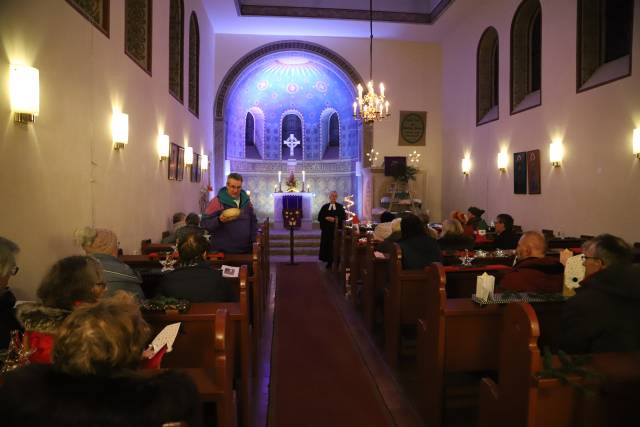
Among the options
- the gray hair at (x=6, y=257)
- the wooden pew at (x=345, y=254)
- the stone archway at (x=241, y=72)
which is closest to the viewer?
the gray hair at (x=6, y=257)

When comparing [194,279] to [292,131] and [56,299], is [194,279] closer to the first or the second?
[56,299]

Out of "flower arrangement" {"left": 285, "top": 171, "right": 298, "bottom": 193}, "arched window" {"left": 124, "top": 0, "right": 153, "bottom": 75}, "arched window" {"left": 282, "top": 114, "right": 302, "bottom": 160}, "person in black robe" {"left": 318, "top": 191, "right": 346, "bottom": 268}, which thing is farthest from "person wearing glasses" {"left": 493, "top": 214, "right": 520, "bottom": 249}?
"arched window" {"left": 282, "top": 114, "right": 302, "bottom": 160}

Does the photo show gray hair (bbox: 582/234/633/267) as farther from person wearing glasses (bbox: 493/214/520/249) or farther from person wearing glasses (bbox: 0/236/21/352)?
person wearing glasses (bbox: 493/214/520/249)

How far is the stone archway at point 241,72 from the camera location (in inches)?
523

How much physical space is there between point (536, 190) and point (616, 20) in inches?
123

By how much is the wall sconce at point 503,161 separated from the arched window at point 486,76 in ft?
4.83

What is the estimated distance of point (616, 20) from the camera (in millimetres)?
7500

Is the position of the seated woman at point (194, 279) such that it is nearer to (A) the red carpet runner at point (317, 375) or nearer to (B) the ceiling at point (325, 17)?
(A) the red carpet runner at point (317, 375)

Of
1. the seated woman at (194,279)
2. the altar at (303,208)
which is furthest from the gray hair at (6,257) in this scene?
the altar at (303,208)

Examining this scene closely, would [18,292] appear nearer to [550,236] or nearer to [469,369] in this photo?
[469,369]

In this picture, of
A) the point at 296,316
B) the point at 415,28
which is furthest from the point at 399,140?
the point at 296,316

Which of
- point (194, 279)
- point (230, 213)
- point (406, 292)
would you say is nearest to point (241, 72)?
point (230, 213)

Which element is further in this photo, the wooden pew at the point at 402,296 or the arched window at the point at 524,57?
the arched window at the point at 524,57

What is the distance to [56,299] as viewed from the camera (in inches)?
81.4
